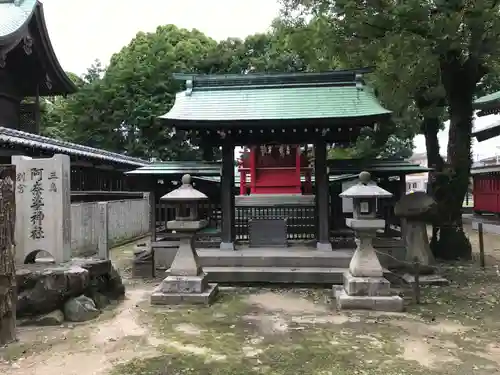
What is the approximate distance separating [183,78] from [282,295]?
728 centimetres

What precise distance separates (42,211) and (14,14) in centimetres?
1090

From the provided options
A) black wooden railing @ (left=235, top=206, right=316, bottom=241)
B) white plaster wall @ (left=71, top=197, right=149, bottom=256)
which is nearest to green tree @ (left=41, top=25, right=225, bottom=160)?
white plaster wall @ (left=71, top=197, right=149, bottom=256)

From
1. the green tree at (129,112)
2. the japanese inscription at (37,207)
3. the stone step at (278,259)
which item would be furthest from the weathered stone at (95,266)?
the green tree at (129,112)

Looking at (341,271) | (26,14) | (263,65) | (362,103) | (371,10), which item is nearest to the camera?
(341,271)

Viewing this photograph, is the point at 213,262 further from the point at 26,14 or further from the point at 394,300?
the point at 26,14

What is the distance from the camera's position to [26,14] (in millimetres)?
14969

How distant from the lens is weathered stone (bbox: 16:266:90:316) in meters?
6.86

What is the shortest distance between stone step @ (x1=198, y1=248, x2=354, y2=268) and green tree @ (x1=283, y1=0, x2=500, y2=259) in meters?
3.69

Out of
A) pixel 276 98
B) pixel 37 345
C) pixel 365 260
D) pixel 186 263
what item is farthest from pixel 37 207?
pixel 276 98

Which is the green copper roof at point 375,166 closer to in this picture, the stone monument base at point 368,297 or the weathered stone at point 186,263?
the stone monument base at point 368,297

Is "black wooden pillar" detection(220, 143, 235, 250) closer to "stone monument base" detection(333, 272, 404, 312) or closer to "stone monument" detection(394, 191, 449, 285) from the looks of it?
"stone monument base" detection(333, 272, 404, 312)

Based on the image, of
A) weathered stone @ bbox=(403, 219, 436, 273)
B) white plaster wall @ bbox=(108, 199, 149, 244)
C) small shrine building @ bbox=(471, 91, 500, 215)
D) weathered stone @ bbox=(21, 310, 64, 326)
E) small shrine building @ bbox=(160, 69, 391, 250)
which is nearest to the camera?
weathered stone @ bbox=(21, 310, 64, 326)

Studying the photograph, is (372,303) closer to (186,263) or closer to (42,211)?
(186,263)

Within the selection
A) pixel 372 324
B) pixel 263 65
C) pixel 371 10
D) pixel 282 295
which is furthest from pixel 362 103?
pixel 263 65
